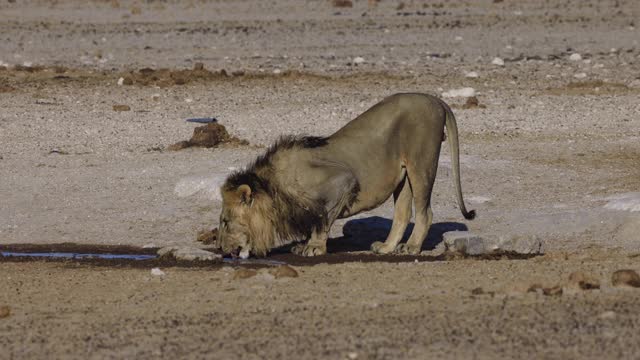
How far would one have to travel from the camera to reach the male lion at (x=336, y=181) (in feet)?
38.2

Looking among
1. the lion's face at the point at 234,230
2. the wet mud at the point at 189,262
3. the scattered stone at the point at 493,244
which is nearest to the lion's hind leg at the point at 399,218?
the wet mud at the point at 189,262

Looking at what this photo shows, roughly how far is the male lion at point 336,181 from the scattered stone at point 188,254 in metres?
0.13

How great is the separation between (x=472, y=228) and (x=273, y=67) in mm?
11478

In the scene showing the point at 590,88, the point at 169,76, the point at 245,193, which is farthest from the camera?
the point at 169,76

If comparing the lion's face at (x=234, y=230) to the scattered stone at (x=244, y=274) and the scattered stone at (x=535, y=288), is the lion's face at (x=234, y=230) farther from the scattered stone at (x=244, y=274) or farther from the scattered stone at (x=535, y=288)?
the scattered stone at (x=535, y=288)

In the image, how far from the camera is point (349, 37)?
2866 cm

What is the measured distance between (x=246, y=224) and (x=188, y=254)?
0.51m

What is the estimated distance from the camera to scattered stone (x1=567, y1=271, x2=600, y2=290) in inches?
366

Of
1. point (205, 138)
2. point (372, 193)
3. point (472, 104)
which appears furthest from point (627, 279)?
point (472, 104)

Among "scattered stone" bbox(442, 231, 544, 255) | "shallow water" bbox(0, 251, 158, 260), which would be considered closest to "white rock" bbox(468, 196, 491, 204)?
"scattered stone" bbox(442, 231, 544, 255)

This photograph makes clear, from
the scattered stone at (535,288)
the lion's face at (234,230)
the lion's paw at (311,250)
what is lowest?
the lion's paw at (311,250)

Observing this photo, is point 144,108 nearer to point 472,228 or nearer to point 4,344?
point 472,228

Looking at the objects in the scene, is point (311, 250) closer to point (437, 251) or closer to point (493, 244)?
point (437, 251)

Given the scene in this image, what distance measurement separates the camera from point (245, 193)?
1155cm
